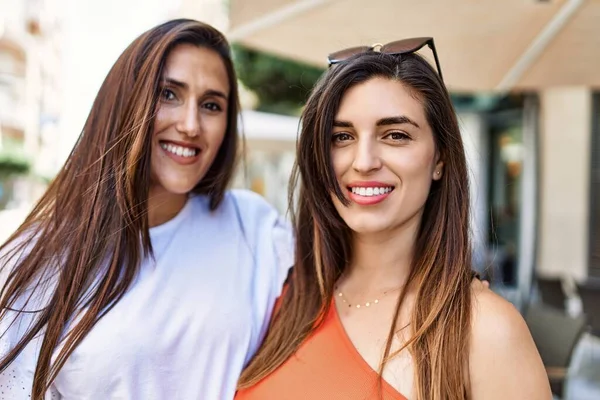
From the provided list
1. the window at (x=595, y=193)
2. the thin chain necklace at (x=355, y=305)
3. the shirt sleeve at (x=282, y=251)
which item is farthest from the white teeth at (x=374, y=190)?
the window at (x=595, y=193)

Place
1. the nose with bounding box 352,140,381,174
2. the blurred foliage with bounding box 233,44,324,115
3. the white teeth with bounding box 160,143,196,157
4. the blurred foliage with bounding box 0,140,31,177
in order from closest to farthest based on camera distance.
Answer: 1. the nose with bounding box 352,140,381,174
2. the white teeth with bounding box 160,143,196,157
3. the blurred foliage with bounding box 233,44,324,115
4. the blurred foliage with bounding box 0,140,31,177

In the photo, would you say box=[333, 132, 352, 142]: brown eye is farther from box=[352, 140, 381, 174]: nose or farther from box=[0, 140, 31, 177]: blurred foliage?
box=[0, 140, 31, 177]: blurred foliage

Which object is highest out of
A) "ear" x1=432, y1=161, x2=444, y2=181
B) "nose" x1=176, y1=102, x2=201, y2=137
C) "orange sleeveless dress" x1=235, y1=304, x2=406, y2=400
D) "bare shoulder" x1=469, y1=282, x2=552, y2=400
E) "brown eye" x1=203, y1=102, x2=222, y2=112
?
"brown eye" x1=203, y1=102, x2=222, y2=112

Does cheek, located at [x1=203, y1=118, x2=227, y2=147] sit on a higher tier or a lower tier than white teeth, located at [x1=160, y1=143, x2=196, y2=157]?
higher

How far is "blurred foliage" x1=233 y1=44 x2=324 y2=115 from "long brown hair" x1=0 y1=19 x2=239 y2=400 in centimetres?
769

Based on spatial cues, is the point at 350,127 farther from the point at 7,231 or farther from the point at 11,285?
the point at 7,231

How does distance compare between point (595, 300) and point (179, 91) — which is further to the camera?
point (595, 300)

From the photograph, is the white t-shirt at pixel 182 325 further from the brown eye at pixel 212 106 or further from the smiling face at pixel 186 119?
the brown eye at pixel 212 106

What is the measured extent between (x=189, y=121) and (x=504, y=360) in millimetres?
1241

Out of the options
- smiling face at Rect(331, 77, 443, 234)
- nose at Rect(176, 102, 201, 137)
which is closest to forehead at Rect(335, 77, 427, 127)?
smiling face at Rect(331, 77, 443, 234)

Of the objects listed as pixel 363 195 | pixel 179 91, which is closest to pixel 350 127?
pixel 363 195

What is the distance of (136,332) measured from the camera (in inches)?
71.7

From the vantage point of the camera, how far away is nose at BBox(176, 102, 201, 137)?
79.2 inches

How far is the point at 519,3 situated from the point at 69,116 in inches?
177
